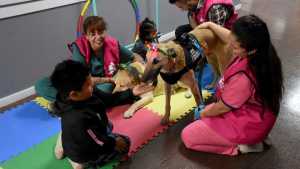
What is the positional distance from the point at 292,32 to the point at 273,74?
3.34 meters

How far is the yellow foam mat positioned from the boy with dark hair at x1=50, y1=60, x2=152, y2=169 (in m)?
0.78

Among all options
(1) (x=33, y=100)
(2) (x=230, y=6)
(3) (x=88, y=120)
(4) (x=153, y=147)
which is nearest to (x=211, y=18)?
(2) (x=230, y=6)

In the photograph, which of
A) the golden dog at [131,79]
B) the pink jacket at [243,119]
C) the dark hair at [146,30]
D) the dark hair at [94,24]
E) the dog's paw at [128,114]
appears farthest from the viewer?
the dark hair at [146,30]

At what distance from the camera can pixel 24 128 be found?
108 inches

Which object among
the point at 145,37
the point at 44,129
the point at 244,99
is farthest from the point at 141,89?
the point at 244,99

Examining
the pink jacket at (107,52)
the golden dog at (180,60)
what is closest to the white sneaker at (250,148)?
the golden dog at (180,60)

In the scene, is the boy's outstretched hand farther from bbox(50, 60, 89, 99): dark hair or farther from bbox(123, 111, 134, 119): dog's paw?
bbox(50, 60, 89, 99): dark hair

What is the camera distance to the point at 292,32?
4934 millimetres

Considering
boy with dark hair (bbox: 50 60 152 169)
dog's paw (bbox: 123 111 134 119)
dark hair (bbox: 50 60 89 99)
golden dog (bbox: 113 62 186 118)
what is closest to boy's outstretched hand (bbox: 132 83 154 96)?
golden dog (bbox: 113 62 186 118)

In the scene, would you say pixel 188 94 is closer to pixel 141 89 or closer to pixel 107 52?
pixel 141 89

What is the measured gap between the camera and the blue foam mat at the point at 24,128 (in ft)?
8.33

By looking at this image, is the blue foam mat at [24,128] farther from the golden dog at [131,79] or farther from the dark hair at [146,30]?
the dark hair at [146,30]

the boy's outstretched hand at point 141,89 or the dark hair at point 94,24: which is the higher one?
the dark hair at point 94,24

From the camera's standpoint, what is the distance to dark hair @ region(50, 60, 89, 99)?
6.02ft
